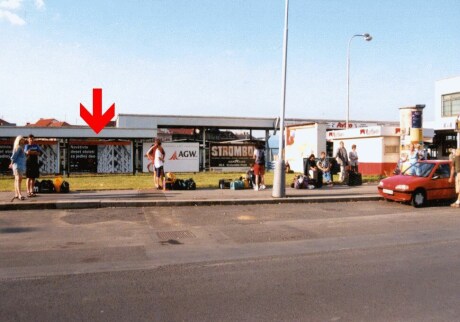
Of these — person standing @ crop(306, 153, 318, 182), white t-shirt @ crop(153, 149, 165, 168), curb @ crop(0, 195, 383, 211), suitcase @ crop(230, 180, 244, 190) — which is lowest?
curb @ crop(0, 195, 383, 211)

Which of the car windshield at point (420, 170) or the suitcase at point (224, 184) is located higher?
the car windshield at point (420, 170)

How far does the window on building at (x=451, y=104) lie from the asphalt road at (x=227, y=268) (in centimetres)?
4195

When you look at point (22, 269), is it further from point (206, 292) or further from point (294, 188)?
point (294, 188)

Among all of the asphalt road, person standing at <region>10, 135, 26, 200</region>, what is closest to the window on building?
the asphalt road

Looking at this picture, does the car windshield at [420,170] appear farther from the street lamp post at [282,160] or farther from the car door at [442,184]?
the street lamp post at [282,160]

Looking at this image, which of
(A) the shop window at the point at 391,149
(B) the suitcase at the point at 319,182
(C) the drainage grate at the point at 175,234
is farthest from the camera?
(A) the shop window at the point at 391,149

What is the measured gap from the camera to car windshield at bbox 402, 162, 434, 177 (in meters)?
13.5

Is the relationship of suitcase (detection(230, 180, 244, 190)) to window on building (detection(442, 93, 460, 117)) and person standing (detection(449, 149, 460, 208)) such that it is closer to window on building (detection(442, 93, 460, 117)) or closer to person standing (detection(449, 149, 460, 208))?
person standing (detection(449, 149, 460, 208))

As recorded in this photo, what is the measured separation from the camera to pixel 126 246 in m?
7.39

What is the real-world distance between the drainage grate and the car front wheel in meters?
7.22

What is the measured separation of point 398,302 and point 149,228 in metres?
5.55

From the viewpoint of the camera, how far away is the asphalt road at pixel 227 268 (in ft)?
14.8

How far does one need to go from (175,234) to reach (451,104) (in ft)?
154

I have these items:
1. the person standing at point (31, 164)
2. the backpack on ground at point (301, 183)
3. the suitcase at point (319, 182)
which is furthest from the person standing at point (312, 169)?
the person standing at point (31, 164)
